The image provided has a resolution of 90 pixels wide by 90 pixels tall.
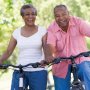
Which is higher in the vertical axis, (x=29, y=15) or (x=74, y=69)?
(x=29, y=15)

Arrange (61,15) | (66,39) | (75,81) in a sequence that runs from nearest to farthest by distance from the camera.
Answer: (75,81)
(61,15)
(66,39)

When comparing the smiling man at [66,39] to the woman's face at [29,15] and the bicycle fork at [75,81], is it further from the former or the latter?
the woman's face at [29,15]

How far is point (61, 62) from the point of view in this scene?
4980 mm

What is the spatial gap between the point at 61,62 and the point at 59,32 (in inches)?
15.1

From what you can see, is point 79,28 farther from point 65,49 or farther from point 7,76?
point 7,76

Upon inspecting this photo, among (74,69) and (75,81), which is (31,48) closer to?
(74,69)

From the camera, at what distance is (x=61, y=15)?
15.6ft

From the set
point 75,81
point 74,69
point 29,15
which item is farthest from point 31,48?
point 75,81

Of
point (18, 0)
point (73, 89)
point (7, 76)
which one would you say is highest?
point (18, 0)

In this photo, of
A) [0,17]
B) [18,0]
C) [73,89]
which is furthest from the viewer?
[18,0]

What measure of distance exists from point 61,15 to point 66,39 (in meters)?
0.31

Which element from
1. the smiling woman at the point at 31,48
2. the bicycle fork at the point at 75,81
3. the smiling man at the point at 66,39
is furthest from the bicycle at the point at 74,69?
the smiling woman at the point at 31,48

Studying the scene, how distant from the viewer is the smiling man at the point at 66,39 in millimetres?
4781

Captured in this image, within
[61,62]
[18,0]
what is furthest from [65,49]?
[18,0]
